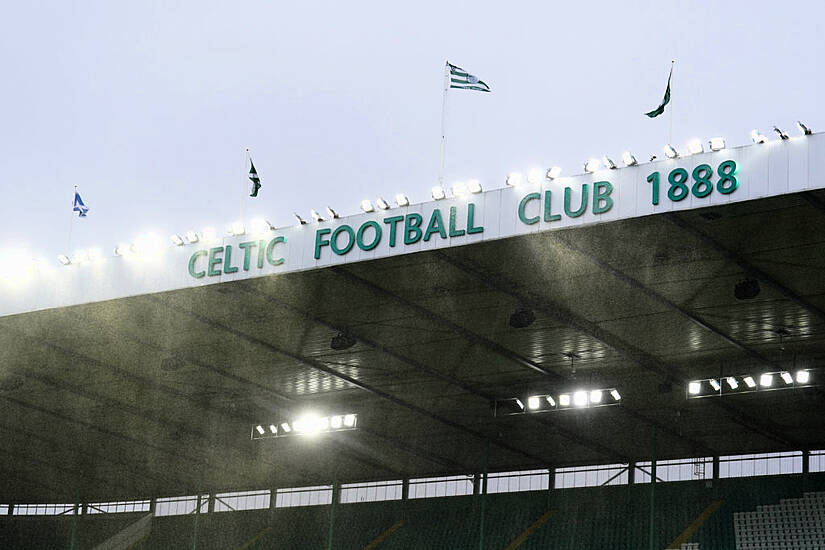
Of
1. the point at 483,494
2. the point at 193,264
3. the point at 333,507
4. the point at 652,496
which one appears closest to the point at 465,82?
the point at 193,264

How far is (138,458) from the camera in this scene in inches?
1745

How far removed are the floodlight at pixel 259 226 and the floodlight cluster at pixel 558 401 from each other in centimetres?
1068

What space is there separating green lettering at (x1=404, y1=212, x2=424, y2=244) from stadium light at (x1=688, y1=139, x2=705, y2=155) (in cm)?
522

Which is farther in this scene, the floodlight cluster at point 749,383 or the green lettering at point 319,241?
the floodlight cluster at point 749,383

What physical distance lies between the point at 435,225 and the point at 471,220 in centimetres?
73

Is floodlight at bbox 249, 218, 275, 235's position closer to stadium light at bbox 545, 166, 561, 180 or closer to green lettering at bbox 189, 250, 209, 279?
green lettering at bbox 189, 250, 209, 279

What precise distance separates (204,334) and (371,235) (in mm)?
7743

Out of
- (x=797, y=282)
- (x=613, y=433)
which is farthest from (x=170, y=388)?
(x=797, y=282)

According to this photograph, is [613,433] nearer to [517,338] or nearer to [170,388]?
[517,338]

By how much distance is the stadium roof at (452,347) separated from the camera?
77.3 ft

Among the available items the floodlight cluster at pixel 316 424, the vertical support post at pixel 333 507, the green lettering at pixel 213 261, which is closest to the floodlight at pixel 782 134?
the green lettering at pixel 213 261

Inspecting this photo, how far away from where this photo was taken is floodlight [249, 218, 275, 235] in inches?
1014

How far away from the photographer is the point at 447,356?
31391 millimetres

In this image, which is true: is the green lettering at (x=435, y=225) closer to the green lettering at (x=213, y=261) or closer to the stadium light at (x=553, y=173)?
the stadium light at (x=553, y=173)
